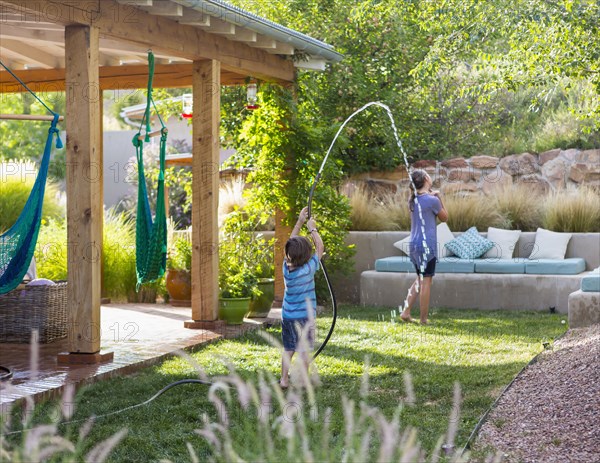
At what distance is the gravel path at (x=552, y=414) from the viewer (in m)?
4.22

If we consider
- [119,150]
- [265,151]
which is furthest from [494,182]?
[119,150]

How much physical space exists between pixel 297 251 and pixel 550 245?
5494 mm

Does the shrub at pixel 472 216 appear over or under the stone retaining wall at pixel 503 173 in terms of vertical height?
under

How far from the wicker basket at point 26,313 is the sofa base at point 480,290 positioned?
13.8 ft

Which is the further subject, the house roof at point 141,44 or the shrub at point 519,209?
the shrub at point 519,209

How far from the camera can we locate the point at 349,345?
7.36 m

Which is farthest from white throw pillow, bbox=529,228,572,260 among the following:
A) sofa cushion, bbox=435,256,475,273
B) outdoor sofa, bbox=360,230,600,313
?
sofa cushion, bbox=435,256,475,273

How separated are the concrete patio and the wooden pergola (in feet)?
0.71

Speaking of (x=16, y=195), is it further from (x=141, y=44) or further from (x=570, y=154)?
(x=570, y=154)

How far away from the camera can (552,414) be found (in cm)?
480

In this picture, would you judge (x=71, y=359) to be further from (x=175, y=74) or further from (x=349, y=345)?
(x=175, y=74)

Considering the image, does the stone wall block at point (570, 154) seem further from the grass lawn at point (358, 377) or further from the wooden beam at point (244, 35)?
the wooden beam at point (244, 35)

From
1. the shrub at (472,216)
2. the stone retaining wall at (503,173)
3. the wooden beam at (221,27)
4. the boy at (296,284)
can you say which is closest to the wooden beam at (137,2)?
the wooden beam at (221,27)

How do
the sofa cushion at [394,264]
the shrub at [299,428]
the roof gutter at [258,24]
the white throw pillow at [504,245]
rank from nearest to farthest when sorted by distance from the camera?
the shrub at [299,428], the roof gutter at [258,24], the sofa cushion at [394,264], the white throw pillow at [504,245]
